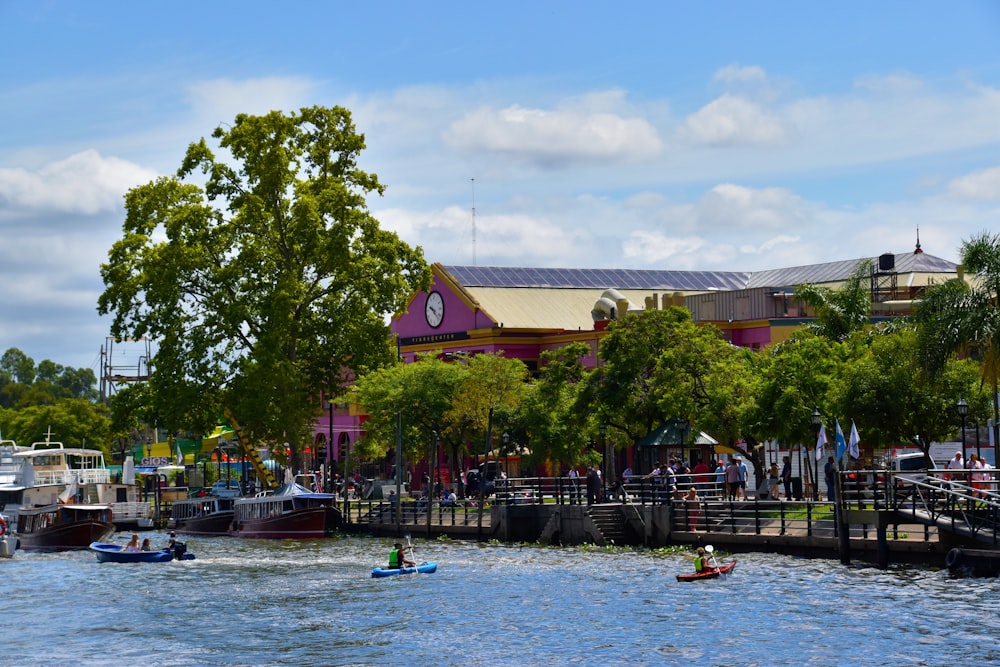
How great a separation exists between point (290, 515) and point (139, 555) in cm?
1190

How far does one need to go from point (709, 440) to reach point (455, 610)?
19.2 m

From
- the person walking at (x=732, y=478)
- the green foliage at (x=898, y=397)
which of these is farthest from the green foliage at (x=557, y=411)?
the green foliage at (x=898, y=397)

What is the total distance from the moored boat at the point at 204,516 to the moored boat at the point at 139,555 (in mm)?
15230

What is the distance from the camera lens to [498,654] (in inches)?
1219

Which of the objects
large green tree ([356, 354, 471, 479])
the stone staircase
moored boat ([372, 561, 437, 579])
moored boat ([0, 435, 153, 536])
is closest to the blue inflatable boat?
moored boat ([372, 561, 437, 579])

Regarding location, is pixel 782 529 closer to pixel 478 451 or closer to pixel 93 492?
pixel 478 451

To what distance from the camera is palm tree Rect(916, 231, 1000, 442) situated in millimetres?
42500

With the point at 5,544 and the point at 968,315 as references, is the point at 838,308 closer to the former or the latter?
the point at 968,315

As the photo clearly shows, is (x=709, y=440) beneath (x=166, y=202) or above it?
beneath

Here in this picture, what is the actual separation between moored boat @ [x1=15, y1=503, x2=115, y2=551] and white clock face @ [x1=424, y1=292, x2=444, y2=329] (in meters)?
31.1

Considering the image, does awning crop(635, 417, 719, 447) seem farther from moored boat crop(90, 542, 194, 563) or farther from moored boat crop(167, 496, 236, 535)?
moored boat crop(167, 496, 236, 535)

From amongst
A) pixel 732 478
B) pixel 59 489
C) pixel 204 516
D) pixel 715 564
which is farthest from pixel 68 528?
pixel 715 564

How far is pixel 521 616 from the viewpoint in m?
36.1

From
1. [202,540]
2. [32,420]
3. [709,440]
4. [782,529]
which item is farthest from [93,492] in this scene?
[32,420]
